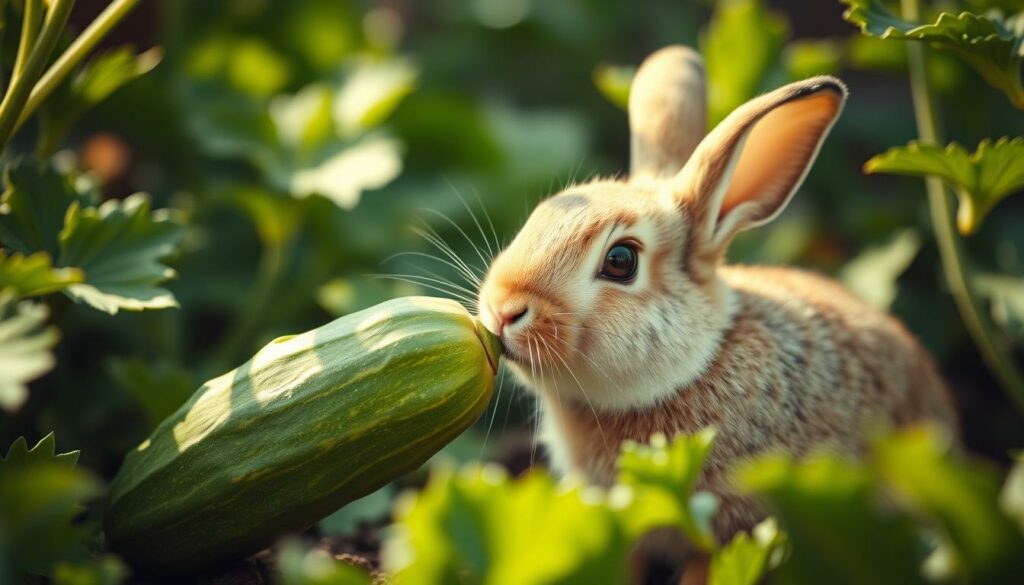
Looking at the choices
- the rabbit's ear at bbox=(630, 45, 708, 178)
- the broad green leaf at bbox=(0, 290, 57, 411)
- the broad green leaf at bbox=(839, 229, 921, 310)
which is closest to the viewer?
the broad green leaf at bbox=(0, 290, 57, 411)

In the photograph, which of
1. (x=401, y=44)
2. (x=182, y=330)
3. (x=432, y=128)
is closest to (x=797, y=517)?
(x=182, y=330)

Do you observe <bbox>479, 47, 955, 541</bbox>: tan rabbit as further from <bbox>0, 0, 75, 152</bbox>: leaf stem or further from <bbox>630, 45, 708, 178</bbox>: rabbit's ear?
<bbox>0, 0, 75, 152</bbox>: leaf stem

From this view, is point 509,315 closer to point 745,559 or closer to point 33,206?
point 745,559

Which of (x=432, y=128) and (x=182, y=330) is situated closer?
(x=182, y=330)

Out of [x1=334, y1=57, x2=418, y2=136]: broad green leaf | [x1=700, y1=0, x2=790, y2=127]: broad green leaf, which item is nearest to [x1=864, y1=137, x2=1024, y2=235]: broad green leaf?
[x1=700, y1=0, x2=790, y2=127]: broad green leaf

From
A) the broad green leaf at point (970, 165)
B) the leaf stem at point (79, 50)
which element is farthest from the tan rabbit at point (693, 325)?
the leaf stem at point (79, 50)

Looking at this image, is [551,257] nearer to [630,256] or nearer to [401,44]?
[630,256]

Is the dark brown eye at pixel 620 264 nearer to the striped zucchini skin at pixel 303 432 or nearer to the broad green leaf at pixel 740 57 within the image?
the striped zucchini skin at pixel 303 432
